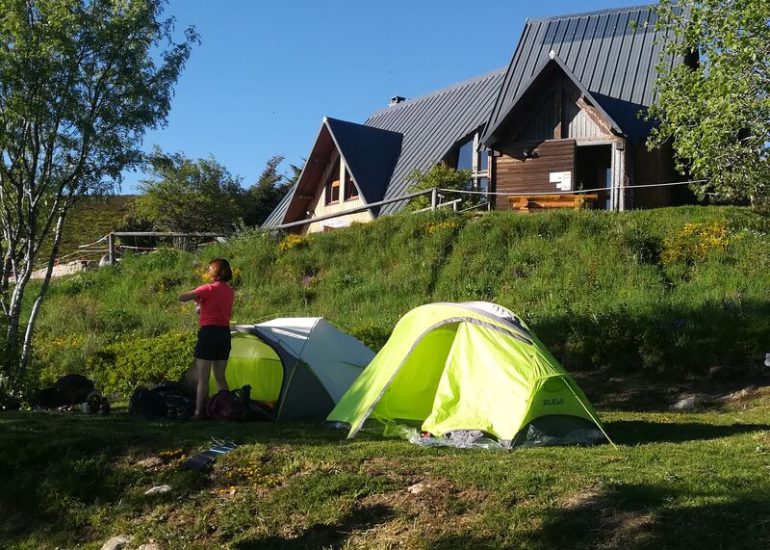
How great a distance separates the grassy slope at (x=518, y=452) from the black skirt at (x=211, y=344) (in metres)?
0.87

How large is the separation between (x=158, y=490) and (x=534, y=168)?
701 inches

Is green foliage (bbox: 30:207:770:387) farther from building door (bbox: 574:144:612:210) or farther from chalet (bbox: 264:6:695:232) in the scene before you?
building door (bbox: 574:144:612:210)

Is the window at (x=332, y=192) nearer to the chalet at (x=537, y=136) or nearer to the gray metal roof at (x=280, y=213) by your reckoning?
the chalet at (x=537, y=136)

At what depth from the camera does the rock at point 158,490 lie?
7.34 m

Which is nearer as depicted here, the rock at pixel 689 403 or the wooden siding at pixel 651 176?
the rock at pixel 689 403

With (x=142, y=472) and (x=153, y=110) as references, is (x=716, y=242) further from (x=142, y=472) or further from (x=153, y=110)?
(x=142, y=472)

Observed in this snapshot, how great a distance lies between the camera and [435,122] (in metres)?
32.1

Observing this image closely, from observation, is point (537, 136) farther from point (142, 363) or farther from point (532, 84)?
point (142, 363)

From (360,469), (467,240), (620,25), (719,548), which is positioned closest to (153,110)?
(360,469)

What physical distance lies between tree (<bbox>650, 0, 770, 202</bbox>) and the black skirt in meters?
7.19

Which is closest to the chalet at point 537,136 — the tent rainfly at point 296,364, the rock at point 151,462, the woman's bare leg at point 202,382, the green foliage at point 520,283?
the green foliage at point 520,283

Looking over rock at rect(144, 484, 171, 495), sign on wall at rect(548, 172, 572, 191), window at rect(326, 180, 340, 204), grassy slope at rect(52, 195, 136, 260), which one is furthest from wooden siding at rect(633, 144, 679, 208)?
grassy slope at rect(52, 195, 136, 260)

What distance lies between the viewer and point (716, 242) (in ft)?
55.3

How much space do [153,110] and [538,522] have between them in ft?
29.1
